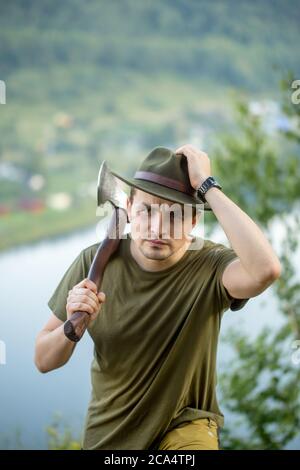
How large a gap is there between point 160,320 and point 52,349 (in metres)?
0.25

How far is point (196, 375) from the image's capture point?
1882 millimetres

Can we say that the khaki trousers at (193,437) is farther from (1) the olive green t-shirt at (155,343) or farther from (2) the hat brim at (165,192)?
(2) the hat brim at (165,192)

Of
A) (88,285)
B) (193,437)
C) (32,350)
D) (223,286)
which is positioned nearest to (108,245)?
(88,285)

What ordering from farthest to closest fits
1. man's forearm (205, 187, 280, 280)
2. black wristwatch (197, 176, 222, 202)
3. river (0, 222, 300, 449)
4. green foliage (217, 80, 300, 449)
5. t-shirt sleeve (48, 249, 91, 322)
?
river (0, 222, 300, 449) < green foliage (217, 80, 300, 449) < t-shirt sleeve (48, 249, 91, 322) < black wristwatch (197, 176, 222, 202) < man's forearm (205, 187, 280, 280)

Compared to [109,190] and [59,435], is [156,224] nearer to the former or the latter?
[109,190]

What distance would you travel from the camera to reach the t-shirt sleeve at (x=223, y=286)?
5.91 feet

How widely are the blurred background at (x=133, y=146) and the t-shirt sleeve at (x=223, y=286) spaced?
55.4 inches

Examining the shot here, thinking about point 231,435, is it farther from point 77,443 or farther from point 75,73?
point 75,73

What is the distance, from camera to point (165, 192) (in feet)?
5.96

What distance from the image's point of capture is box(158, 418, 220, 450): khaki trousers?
1.80 meters

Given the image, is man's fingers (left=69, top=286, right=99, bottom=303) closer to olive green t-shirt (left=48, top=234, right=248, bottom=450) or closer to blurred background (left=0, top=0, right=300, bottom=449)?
olive green t-shirt (left=48, top=234, right=248, bottom=450)

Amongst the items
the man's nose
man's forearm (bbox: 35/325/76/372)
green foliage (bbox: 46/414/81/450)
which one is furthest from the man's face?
green foliage (bbox: 46/414/81/450)

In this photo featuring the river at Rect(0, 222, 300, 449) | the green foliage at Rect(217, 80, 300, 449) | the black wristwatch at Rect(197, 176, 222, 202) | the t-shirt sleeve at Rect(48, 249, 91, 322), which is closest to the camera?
the black wristwatch at Rect(197, 176, 222, 202)
